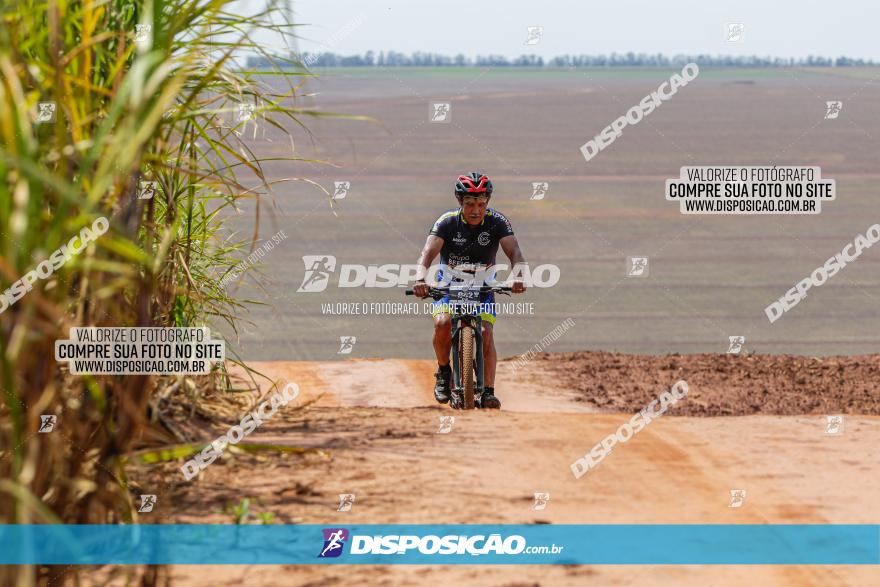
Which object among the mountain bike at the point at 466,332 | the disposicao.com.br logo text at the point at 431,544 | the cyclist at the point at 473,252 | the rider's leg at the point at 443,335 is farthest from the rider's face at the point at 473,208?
the disposicao.com.br logo text at the point at 431,544

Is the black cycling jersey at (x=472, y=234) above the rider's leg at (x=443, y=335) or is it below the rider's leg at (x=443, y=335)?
above

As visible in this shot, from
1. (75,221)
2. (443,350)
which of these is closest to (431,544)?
(75,221)

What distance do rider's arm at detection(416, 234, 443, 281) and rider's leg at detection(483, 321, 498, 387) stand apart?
659mm

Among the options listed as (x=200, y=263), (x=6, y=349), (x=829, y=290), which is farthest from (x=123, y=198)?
(x=829, y=290)

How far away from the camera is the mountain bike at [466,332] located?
9.34 m

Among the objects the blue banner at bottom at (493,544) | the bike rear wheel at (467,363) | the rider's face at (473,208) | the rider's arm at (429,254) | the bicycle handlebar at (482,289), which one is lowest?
the blue banner at bottom at (493,544)

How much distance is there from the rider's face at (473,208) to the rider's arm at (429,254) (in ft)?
1.05

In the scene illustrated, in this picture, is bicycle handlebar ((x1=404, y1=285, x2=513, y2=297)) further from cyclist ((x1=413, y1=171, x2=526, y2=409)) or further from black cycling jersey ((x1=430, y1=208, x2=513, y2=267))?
black cycling jersey ((x1=430, y1=208, x2=513, y2=267))

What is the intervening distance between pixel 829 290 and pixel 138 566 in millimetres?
15700

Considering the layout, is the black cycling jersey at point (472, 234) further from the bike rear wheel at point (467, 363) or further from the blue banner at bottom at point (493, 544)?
the blue banner at bottom at point (493, 544)

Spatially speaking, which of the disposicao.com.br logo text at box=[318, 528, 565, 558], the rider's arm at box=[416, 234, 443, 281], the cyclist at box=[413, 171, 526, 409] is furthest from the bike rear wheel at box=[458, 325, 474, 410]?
the disposicao.com.br logo text at box=[318, 528, 565, 558]

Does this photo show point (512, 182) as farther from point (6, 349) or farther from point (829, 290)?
point (6, 349)

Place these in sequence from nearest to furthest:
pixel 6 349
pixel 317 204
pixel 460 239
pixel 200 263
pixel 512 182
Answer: pixel 6 349, pixel 200 263, pixel 460 239, pixel 317 204, pixel 512 182

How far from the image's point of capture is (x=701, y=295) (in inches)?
712
